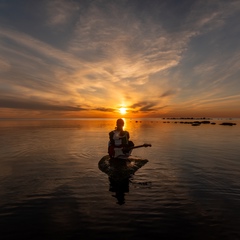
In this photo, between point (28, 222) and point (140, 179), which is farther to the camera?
point (140, 179)

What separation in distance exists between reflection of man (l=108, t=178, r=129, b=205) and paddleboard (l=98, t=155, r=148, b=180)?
1.01 ft

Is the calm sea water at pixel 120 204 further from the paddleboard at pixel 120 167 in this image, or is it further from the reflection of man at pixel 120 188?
the paddleboard at pixel 120 167

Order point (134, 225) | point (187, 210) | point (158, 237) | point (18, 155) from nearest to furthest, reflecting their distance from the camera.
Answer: point (158, 237) < point (134, 225) < point (187, 210) < point (18, 155)

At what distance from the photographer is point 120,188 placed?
45.3 ft

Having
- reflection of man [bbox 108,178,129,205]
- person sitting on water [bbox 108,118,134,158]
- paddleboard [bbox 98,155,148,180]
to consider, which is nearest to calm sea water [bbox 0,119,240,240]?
reflection of man [bbox 108,178,129,205]

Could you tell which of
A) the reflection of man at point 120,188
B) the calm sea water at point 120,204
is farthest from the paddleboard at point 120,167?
the calm sea water at point 120,204

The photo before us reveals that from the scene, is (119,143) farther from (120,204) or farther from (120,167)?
(120,204)

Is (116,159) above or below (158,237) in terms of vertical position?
above

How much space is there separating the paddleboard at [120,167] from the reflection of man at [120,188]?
307 millimetres

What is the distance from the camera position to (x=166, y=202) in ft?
38.2

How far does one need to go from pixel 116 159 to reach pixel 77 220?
869cm

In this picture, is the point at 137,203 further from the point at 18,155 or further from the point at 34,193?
the point at 18,155

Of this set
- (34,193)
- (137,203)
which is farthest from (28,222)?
(137,203)

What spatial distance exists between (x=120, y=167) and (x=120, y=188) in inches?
107
